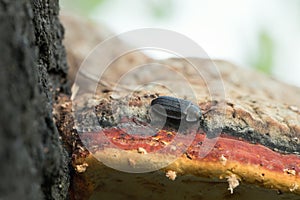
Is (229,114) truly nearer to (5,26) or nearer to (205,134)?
(205,134)

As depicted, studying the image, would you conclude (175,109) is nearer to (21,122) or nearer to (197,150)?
(197,150)

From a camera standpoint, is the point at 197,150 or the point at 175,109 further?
the point at 175,109

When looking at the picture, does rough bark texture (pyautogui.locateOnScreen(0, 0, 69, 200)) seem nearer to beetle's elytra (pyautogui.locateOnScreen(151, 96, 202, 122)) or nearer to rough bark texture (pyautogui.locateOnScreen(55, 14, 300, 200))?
rough bark texture (pyautogui.locateOnScreen(55, 14, 300, 200))

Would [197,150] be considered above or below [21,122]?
below

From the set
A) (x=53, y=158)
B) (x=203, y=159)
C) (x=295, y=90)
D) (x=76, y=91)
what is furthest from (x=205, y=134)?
(x=295, y=90)

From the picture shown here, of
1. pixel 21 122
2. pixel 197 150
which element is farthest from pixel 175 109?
pixel 21 122

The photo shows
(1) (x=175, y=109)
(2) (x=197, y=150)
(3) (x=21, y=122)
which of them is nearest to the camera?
(3) (x=21, y=122)

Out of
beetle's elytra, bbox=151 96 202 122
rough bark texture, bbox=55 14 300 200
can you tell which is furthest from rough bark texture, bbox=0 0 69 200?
beetle's elytra, bbox=151 96 202 122

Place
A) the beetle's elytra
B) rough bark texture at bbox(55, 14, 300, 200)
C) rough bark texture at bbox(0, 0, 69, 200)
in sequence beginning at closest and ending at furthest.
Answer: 1. rough bark texture at bbox(0, 0, 69, 200)
2. rough bark texture at bbox(55, 14, 300, 200)
3. the beetle's elytra

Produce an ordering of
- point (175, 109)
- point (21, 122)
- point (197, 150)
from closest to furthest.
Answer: point (21, 122) < point (197, 150) < point (175, 109)
